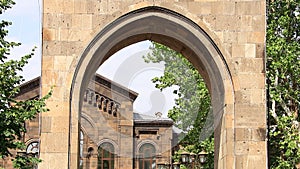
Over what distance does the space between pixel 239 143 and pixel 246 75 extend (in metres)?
1.30

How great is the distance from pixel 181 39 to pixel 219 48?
1.31 m

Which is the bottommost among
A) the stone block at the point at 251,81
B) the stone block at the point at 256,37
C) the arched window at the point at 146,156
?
the arched window at the point at 146,156

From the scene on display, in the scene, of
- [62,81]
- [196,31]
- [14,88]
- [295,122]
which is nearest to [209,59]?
[196,31]

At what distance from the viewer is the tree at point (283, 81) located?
18141mm

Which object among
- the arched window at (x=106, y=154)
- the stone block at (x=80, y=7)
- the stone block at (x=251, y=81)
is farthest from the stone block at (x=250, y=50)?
the arched window at (x=106, y=154)

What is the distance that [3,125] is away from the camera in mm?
11383

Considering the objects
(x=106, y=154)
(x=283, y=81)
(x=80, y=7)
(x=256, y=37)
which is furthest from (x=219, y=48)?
(x=106, y=154)

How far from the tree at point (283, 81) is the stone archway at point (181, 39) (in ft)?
19.1

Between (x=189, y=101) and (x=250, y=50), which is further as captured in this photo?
(x=189, y=101)

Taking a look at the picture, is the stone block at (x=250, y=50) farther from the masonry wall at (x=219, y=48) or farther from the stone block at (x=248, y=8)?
the stone block at (x=248, y=8)

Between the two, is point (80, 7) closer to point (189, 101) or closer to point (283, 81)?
point (283, 81)

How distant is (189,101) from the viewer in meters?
22.8

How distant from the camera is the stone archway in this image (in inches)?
457

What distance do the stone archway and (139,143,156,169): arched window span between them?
64.8ft
